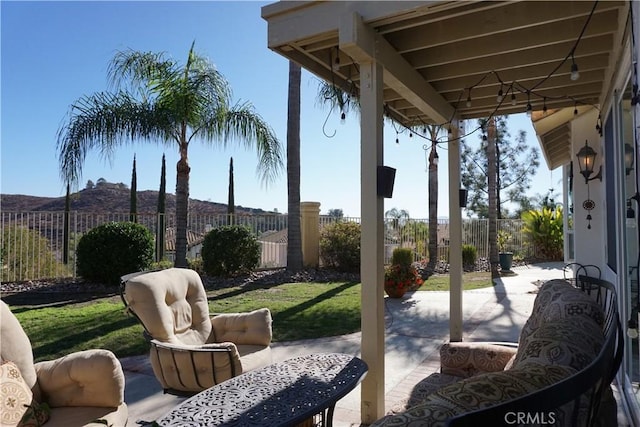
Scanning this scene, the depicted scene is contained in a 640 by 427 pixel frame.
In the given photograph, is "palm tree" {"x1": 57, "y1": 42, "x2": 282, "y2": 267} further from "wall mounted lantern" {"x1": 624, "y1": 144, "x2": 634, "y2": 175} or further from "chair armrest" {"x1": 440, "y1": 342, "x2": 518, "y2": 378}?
"wall mounted lantern" {"x1": 624, "y1": 144, "x2": 634, "y2": 175}

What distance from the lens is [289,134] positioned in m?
10.1

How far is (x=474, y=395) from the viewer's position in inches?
36.2

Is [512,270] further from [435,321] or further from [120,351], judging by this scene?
[120,351]

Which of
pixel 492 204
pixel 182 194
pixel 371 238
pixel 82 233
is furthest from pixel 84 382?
pixel 492 204

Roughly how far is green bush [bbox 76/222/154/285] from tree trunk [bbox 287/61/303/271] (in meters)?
3.27

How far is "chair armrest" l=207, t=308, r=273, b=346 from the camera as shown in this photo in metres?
3.39

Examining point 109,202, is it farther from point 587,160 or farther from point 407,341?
point 587,160

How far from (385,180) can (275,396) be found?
149 cm

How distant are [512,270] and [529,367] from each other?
12.3 m

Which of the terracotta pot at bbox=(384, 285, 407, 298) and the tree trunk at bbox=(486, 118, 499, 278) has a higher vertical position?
the tree trunk at bbox=(486, 118, 499, 278)

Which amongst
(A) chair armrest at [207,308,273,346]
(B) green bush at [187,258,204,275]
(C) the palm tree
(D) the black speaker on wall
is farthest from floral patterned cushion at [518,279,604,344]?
(B) green bush at [187,258,204,275]

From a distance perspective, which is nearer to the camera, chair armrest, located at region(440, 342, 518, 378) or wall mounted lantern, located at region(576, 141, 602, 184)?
chair armrest, located at region(440, 342, 518, 378)

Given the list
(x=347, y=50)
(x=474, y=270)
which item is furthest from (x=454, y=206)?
(x=474, y=270)

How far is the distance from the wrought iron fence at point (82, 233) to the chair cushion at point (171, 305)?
6602 millimetres
